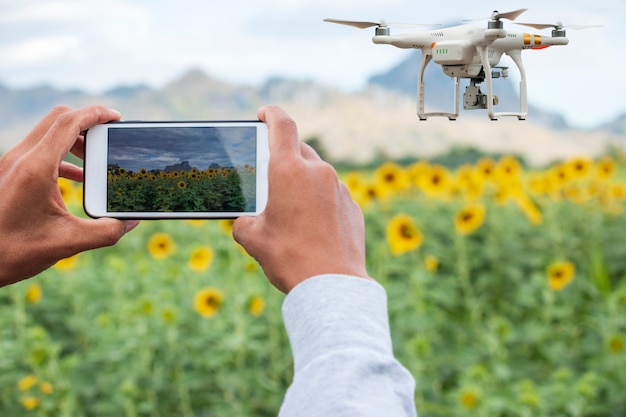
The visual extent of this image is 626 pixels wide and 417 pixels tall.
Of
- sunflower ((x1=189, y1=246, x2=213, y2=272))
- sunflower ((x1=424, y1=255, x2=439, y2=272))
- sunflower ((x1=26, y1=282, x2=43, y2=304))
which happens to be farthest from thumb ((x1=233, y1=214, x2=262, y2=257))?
sunflower ((x1=424, y1=255, x2=439, y2=272))

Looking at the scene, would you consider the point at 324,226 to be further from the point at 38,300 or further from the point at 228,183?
the point at 38,300

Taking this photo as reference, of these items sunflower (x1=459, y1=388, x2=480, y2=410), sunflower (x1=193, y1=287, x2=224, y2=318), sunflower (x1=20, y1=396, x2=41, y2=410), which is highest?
sunflower (x1=193, y1=287, x2=224, y2=318)

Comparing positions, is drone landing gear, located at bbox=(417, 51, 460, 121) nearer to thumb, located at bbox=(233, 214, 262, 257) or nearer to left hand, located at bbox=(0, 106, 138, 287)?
thumb, located at bbox=(233, 214, 262, 257)

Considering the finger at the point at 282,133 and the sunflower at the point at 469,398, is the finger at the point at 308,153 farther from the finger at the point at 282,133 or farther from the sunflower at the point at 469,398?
the sunflower at the point at 469,398

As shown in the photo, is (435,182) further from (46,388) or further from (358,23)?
(358,23)

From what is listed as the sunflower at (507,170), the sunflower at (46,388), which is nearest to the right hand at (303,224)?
the sunflower at (46,388)

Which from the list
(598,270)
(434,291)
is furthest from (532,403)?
(598,270)

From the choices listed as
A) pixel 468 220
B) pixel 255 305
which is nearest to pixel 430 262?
pixel 468 220
